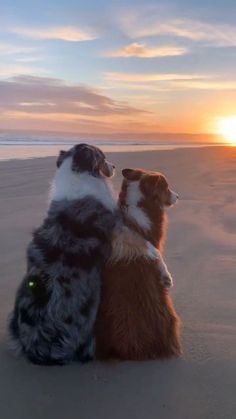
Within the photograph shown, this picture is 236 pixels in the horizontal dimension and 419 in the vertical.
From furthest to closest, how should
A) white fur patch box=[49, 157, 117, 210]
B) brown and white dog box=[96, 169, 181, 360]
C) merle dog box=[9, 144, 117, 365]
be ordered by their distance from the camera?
white fur patch box=[49, 157, 117, 210] → brown and white dog box=[96, 169, 181, 360] → merle dog box=[9, 144, 117, 365]

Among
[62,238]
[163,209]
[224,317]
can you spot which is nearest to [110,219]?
[62,238]

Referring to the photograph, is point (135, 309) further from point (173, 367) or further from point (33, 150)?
point (33, 150)

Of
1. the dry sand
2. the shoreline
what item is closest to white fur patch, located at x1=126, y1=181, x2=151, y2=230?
the dry sand

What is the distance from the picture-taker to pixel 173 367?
3.72 m

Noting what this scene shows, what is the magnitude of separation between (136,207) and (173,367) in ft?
3.89

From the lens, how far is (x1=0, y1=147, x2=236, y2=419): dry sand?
3.23m

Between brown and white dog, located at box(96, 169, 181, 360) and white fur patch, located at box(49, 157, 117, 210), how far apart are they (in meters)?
0.19

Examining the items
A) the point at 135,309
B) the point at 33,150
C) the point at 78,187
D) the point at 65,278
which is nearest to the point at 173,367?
the point at 135,309

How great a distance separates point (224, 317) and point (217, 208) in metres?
4.08

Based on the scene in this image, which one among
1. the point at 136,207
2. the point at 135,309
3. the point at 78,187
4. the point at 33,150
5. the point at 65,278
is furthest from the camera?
the point at 33,150

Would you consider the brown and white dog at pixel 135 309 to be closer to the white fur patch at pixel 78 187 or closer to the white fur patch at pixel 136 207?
the white fur patch at pixel 136 207

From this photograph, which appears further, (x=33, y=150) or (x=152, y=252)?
(x=33, y=150)

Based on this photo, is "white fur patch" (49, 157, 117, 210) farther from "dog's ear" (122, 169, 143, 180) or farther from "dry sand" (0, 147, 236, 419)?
"dry sand" (0, 147, 236, 419)

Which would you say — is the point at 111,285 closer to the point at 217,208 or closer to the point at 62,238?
the point at 62,238
